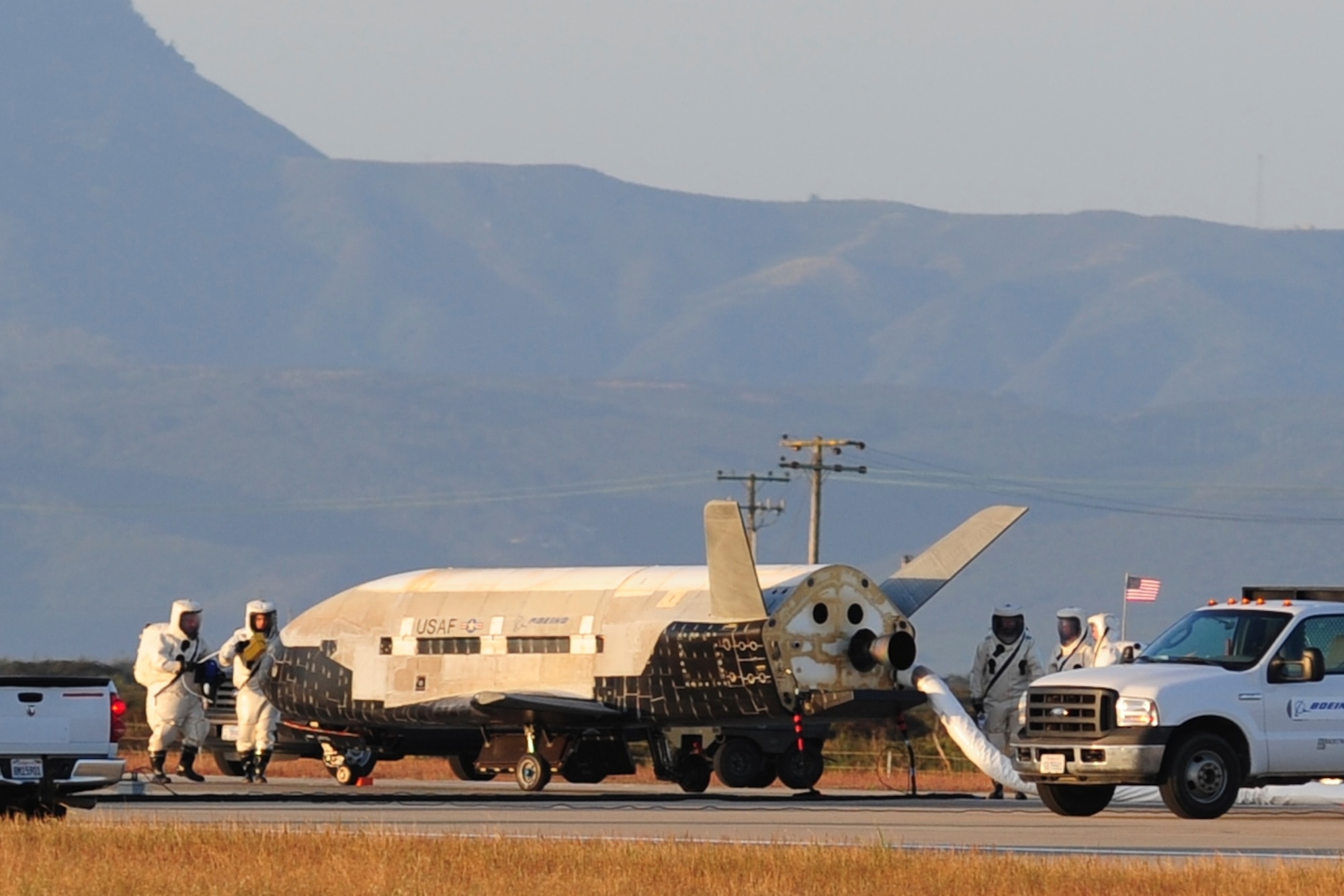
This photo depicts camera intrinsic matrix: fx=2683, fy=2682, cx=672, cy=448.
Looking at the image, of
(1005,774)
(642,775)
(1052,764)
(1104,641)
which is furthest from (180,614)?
(642,775)

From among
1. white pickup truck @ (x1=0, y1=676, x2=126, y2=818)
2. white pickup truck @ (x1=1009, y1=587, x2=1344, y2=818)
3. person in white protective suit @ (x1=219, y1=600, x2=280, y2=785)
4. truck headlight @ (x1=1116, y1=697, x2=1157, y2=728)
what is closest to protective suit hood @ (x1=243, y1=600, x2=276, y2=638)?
person in white protective suit @ (x1=219, y1=600, x2=280, y2=785)

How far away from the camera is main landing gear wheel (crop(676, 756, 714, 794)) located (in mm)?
38031

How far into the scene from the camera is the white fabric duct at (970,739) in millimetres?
33312

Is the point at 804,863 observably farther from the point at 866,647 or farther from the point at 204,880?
the point at 866,647

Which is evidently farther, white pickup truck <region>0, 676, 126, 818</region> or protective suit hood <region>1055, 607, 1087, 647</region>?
protective suit hood <region>1055, 607, 1087, 647</region>

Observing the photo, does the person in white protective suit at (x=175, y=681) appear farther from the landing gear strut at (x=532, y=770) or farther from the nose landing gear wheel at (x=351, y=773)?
the nose landing gear wheel at (x=351, y=773)

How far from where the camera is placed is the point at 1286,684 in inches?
1070

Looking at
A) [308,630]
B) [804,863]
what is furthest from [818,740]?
[804,863]

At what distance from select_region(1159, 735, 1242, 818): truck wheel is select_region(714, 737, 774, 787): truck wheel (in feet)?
35.7

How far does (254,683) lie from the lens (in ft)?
121

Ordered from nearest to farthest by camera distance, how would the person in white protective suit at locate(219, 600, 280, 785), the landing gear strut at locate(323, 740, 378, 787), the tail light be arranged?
the tail light < the person in white protective suit at locate(219, 600, 280, 785) < the landing gear strut at locate(323, 740, 378, 787)

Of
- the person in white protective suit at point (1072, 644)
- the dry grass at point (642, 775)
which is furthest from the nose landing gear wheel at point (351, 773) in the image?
the person in white protective suit at point (1072, 644)

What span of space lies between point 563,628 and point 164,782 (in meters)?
6.48

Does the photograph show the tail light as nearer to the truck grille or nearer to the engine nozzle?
the truck grille
